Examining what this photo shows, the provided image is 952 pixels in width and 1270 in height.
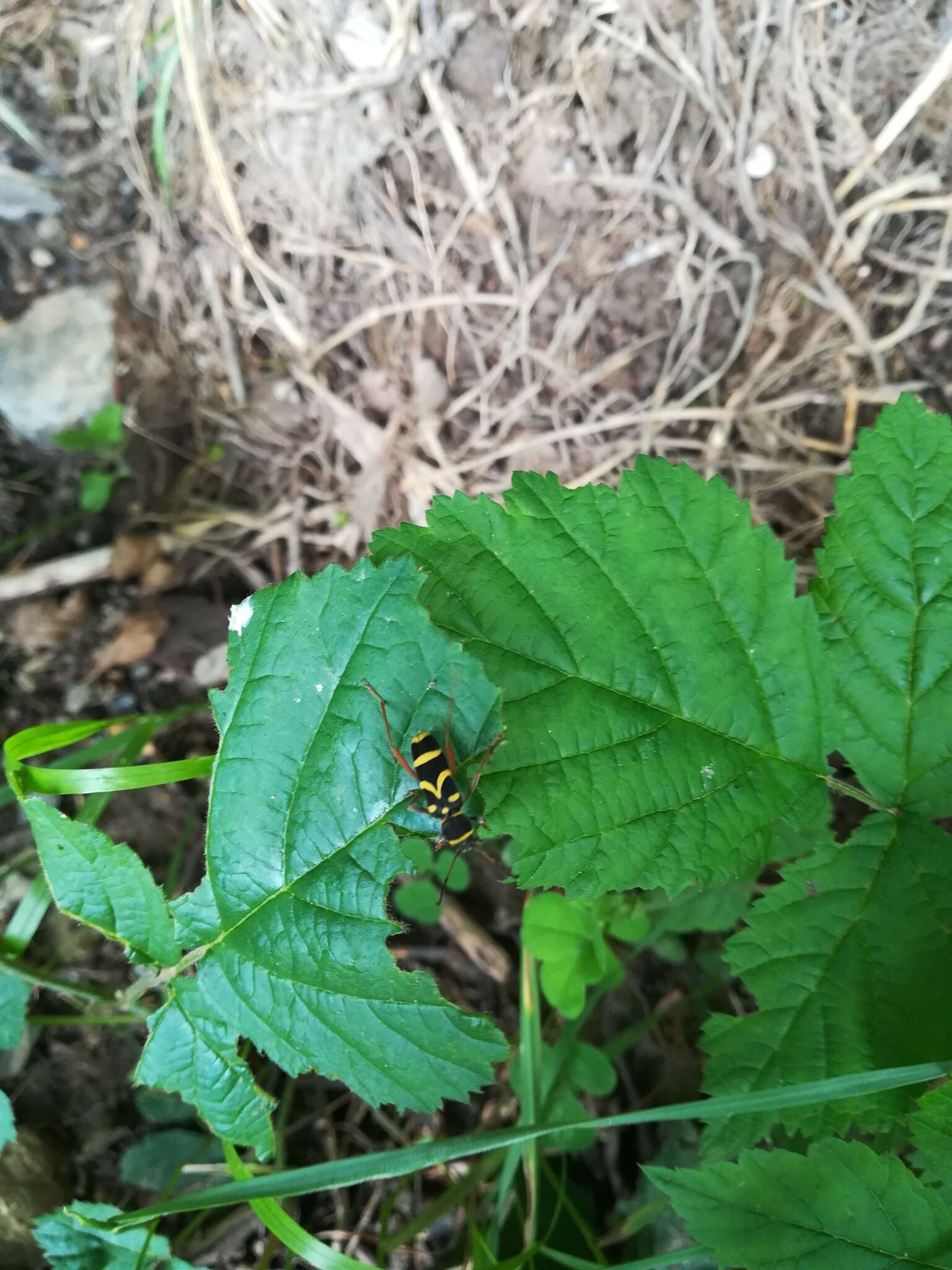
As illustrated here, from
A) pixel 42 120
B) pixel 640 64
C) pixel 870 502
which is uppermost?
pixel 42 120

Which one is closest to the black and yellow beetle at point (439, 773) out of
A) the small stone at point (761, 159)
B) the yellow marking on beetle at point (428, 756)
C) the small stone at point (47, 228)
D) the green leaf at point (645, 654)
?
the yellow marking on beetle at point (428, 756)

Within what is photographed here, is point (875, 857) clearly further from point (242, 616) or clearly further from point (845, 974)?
point (242, 616)

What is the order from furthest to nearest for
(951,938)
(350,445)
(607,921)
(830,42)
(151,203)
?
(151,203) < (350,445) < (830,42) < (607,921) < (951,938)

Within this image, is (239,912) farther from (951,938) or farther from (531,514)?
(951,938)

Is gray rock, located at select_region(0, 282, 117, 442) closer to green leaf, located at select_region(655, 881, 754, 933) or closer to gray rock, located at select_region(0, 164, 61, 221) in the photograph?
gray rock, located at select_region(0, 164, 61, 221)

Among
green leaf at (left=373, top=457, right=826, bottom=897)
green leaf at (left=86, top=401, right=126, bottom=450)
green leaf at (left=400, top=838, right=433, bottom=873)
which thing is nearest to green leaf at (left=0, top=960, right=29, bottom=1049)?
green leaf at (left=400, top=838, right=433, bottom=873)

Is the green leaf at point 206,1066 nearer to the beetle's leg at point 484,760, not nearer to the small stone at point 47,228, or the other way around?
the beetle's leg at point 484,760

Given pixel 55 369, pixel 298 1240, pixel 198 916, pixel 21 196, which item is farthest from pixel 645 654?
pixel 21 196

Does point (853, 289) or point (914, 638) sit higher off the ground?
point (853, 289)

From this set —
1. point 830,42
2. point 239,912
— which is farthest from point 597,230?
point 239,912
